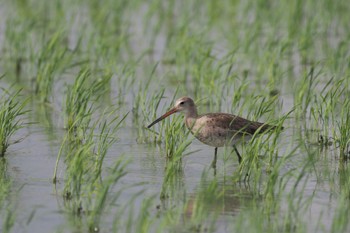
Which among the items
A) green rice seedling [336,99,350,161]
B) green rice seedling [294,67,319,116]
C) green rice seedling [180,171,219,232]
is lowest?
green rice seedling [180,171,219,232]

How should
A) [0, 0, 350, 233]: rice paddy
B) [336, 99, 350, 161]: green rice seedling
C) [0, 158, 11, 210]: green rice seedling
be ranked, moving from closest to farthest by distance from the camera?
1. [0, 0, 350, 233]: rice paddy
2. [0, 158, 11, 210]: green rice seedling
3. [336, 99, 350, 161]: green rice seedling

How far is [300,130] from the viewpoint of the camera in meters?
10.6

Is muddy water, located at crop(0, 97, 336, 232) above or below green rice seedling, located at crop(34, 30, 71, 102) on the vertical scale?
below

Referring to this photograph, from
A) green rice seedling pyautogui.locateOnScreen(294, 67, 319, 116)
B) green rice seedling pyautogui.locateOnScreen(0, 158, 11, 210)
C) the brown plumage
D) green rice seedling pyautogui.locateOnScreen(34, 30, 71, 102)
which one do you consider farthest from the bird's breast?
green rice seedling pyautogui.locateOnScreen(34, 30, 71, 102)

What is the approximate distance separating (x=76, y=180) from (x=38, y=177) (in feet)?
4.21

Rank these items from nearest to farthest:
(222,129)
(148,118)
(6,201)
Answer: (6,201)
(222,129)
(148,118)

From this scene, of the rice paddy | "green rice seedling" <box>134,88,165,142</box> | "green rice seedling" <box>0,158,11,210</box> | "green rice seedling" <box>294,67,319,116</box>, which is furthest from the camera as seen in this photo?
"green rice seedling" <box>294,67,319,116</box>

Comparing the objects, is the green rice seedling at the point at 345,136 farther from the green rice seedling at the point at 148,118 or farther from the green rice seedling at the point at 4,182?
the green rice seedling at the point at 4,182

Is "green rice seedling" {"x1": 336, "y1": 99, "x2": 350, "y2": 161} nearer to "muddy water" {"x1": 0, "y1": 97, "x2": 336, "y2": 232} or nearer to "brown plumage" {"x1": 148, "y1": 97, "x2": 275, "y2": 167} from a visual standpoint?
"muddy water" {"x1": 0, "y1": 97, "x2": 336, "y2": 232}

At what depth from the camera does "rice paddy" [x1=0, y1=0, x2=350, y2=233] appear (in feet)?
24.4

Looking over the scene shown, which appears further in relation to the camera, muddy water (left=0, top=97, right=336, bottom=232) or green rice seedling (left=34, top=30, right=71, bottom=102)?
green rice seedling (left=34, top=30, right=71, bottom=102)

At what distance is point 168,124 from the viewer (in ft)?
31.8

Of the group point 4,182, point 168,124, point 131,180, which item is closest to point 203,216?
point 131,180

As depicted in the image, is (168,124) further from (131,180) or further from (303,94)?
(303,94)
